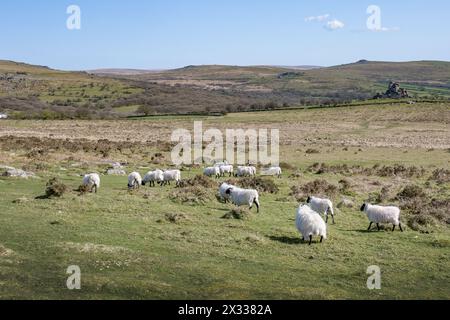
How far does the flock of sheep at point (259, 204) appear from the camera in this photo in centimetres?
1739

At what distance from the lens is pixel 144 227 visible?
1852 centimetres

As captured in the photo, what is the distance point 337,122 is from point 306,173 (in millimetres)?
58120

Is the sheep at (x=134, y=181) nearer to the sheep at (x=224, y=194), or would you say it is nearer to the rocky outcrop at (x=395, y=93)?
the sheep at (x=224, y=194)

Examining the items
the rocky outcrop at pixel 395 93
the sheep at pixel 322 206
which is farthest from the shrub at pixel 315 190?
the rocky outcrop at pixel 395 93

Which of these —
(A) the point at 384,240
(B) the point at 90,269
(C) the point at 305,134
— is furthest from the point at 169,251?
(C) the point at 305,134

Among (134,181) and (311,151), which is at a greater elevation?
(134,181)

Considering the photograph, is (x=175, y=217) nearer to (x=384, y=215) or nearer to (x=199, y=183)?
(x=384, y=215)

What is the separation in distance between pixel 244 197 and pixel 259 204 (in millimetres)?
1687

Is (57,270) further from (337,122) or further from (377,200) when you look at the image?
(337,122)

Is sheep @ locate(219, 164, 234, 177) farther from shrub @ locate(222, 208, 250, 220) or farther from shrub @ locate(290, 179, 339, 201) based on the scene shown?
shrub @ locate(222, 208, 250, 220)

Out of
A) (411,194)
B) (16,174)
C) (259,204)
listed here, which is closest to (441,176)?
(411,194)

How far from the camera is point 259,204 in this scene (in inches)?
955

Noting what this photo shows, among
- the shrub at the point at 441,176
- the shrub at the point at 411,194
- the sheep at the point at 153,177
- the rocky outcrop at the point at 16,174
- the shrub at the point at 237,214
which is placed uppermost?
the rocky outcrop at the point at 16,174

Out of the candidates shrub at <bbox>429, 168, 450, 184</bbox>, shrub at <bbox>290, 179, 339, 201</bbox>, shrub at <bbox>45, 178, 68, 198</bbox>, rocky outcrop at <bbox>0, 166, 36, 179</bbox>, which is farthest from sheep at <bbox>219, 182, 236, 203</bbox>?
shrub at <bbox>429, 168, 450, 184</bbox>
